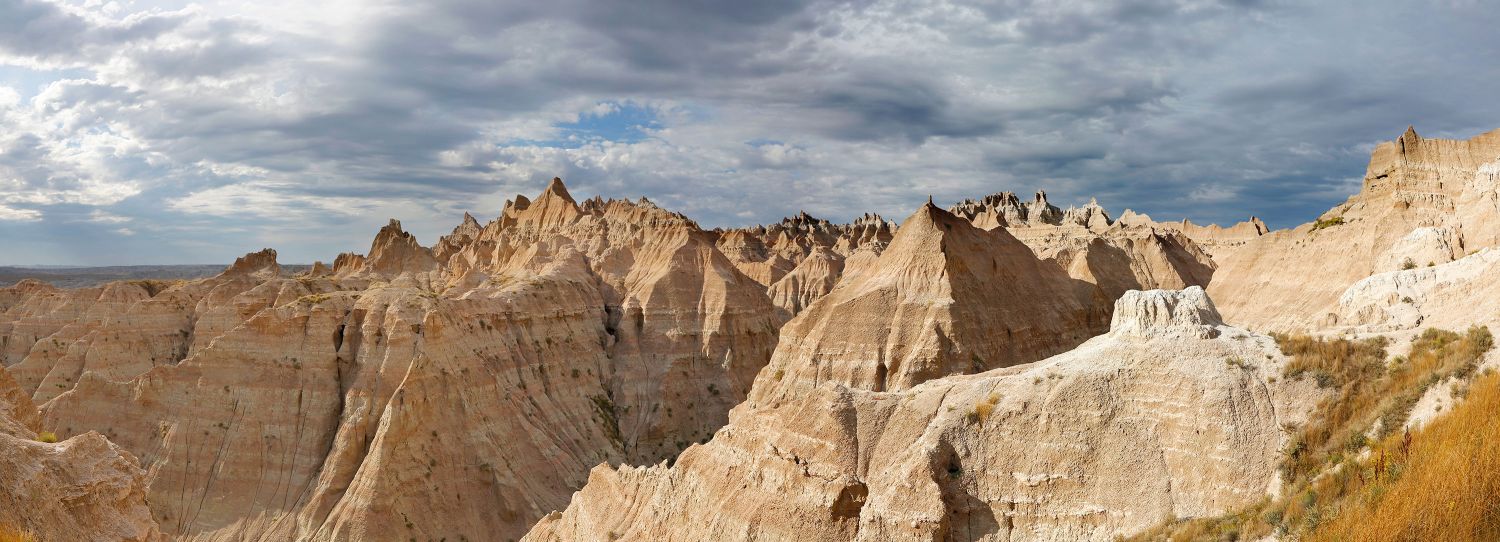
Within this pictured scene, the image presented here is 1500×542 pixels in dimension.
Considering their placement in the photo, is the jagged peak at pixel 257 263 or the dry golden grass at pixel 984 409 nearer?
the dry golden grass at pixel 984 409

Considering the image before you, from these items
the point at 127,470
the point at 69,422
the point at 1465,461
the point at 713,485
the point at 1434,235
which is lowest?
the point at 69,422

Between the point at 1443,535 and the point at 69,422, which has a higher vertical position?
the point at 1443,535

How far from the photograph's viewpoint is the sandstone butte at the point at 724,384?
21.1 meters

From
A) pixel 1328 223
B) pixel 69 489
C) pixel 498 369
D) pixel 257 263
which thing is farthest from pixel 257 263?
pixel 1328 223

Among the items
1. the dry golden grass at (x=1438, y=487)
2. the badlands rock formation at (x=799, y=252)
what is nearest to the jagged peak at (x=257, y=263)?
the badlands rock formation at (x=799, y=252)

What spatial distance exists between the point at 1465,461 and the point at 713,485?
63.6 ft

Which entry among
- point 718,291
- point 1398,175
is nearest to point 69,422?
point 718,291

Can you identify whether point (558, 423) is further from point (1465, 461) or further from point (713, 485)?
point (1465, 461)

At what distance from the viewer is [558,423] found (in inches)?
2325

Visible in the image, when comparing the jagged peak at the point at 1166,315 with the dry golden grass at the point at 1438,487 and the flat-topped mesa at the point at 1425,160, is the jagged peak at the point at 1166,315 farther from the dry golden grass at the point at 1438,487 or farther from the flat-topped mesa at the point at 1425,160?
the flat-topped mesa at the point at 1425,160

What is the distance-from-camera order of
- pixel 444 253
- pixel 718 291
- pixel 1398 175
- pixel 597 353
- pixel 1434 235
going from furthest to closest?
1. pixel 444 253
2. pixel 718 291
3. pixel 597 353
4. pixel 1398 175
5. pixel 1434 235

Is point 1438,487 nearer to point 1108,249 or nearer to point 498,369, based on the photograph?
point 498,369

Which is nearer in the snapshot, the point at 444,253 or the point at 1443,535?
the point at 1443,535

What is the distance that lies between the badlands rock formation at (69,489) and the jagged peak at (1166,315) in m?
22.9
